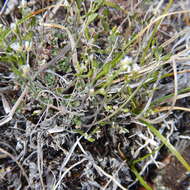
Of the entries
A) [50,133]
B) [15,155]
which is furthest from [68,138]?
[15,155]

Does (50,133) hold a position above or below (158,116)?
above

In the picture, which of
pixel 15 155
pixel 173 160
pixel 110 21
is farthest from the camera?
pixel 110 21

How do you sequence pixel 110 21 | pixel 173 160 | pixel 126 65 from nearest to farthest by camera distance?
pixel 126 65
pixel 173 160
pixel 110 21

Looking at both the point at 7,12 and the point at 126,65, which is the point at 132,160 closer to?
the point at 126,65

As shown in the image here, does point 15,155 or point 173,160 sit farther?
A: point 173,160

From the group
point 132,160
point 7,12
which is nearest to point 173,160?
point 132,160

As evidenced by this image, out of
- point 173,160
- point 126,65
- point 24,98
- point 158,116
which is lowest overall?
point 173,160

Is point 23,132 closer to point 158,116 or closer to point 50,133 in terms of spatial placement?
point 50,133
